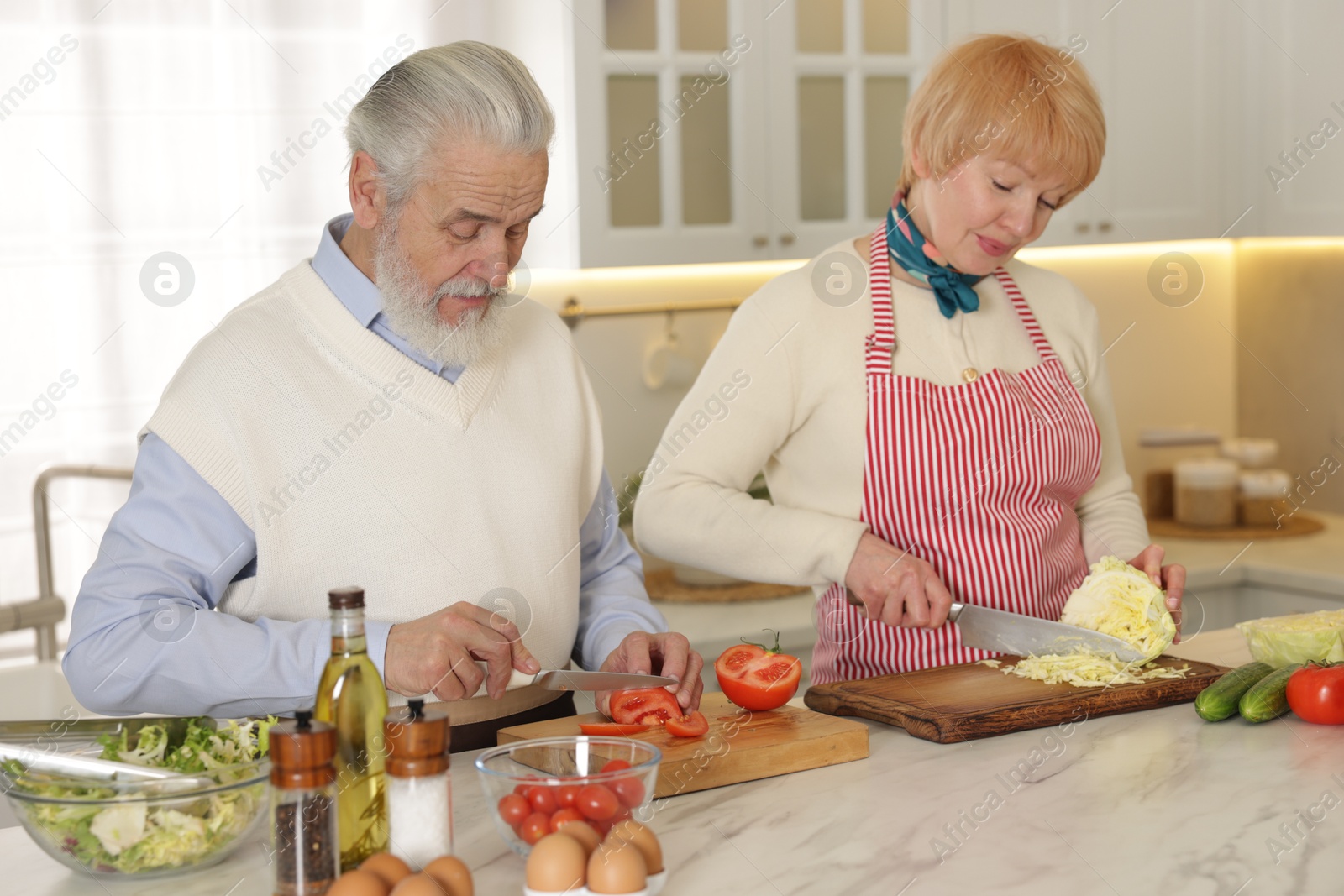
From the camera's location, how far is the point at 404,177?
1601 millimetres

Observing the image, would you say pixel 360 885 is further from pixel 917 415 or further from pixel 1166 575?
pixel 1166 575

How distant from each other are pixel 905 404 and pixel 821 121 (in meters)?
1.50

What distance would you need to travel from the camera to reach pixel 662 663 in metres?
1.70

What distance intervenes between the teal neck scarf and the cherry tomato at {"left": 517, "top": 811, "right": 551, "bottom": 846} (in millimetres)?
1196

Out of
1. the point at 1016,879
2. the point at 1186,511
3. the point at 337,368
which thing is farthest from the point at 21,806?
the point at 1186,511

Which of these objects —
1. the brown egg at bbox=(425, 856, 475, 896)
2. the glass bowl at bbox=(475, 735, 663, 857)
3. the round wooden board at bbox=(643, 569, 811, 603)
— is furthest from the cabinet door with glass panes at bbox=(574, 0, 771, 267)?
the brown egg at bbox=(425, 856, 475, 896)

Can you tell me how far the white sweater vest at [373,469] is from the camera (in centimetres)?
157

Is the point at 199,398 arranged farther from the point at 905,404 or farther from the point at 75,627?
the point at 905,404

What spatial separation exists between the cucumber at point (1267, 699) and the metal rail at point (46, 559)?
7.17ft

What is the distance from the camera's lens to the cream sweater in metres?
2.02

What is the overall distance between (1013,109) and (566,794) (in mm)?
1234

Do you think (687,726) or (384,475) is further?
(384,475)

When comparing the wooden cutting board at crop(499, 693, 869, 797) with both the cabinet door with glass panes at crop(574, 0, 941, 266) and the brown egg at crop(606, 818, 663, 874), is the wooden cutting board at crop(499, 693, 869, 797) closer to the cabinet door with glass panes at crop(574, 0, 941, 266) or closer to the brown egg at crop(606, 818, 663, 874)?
the brown egg at crop(606, 818, 663, 874)

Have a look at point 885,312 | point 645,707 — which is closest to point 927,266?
point 885,312
